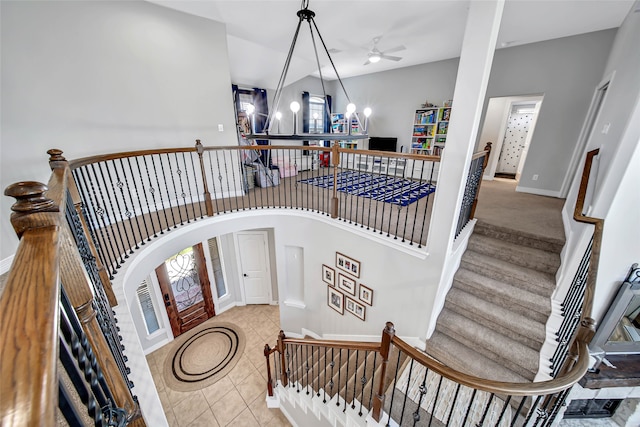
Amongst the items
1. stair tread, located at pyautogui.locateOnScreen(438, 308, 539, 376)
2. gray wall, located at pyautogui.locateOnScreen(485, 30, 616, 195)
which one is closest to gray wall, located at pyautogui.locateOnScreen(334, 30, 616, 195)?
gray wall, located at pyautogui.locateOnScreen(485, 30, 616, 195)

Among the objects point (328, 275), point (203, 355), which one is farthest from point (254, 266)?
point (328, 275)

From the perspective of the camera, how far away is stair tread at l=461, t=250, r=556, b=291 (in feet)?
8.93

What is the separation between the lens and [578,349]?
1327 millimetres

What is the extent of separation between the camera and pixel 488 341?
262cm

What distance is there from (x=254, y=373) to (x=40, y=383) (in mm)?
4608

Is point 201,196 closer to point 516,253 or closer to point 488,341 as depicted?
point 488,341

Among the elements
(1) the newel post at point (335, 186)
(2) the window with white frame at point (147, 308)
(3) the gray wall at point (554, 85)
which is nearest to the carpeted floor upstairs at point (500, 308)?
(1) the newel post at point (335, 186)

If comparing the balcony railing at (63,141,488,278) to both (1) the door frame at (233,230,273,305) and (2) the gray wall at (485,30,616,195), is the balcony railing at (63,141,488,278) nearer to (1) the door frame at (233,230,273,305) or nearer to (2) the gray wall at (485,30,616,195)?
(1) the door frame at (233,230,273,305)

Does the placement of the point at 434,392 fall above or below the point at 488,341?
below

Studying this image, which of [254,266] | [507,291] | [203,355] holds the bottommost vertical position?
[203,355]

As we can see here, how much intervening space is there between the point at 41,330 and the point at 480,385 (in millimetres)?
1614

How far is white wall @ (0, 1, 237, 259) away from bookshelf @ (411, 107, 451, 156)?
4695mm

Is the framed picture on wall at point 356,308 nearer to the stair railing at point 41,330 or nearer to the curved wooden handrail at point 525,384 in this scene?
the curved wooden handrail at point 525,384

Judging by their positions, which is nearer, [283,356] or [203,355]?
[283,356]
